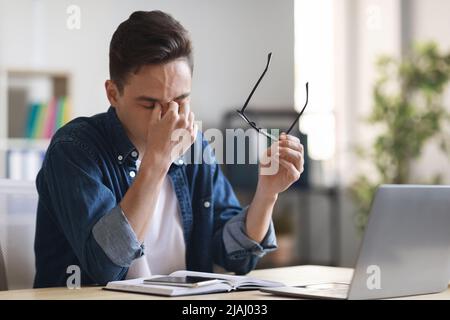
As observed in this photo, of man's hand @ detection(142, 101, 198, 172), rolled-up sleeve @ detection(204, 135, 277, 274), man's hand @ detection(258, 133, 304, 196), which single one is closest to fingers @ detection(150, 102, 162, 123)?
man's hand @ detection(142, 101, 198, 172)

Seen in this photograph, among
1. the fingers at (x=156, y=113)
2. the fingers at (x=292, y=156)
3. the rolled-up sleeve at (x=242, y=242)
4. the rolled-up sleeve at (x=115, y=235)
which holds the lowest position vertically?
the rolled-up sleeve at (x=242, y=242)

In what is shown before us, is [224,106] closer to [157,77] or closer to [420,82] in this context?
[420,82]

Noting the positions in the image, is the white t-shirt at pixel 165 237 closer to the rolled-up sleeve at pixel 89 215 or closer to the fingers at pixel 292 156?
the rolled-up sleeve at pixel 89 215

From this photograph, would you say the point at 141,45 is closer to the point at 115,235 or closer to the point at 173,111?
the point at 173,111

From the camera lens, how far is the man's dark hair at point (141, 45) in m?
1.47

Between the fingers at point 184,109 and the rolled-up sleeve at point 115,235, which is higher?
the fingers at point 184,109

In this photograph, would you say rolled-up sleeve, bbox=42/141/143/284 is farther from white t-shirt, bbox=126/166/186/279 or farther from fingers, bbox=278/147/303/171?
fingers, bbox=278/147/303/171

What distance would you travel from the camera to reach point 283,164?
1518mm

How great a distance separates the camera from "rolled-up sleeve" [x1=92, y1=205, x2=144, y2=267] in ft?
4.38

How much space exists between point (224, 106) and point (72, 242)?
298cm

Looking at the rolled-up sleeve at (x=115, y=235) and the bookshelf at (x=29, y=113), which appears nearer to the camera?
the rolled-up sleeve at (x=115, y=235)

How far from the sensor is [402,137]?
13.2 feet

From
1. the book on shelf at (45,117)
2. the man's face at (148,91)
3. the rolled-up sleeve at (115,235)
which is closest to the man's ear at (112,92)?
the man's face at (148,91)
